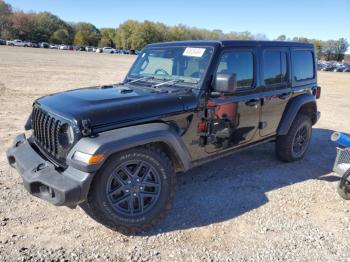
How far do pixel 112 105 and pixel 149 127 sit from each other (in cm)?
44

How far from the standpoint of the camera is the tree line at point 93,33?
4117 inches

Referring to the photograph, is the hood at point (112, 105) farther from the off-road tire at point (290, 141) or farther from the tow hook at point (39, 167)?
the off-road tire at point (290, 141)

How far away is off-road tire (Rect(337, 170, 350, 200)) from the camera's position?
4.41 m

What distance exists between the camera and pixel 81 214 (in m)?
3.91

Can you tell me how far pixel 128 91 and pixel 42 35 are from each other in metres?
115

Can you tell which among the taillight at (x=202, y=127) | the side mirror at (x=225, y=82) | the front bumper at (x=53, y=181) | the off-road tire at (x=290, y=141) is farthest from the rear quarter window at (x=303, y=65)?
the front bumper at (x=53, y=181)

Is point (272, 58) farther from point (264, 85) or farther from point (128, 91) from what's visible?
point (128, 91)

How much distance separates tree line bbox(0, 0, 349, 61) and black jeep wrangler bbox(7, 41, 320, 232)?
3889 inches

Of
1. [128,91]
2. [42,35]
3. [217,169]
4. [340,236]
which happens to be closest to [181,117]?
[128,91]

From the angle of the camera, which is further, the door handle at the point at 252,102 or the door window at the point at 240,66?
the door handle at the point at 252,102

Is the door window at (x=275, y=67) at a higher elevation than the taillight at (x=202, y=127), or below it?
higher

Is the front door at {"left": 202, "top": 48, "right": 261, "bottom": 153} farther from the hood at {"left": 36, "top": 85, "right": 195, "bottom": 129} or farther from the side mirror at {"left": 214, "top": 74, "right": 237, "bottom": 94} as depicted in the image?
the hood at {"left": 36, "top": 85, "right": 195, "bottom": 129}

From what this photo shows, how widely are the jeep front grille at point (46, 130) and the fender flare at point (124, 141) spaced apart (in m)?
0.40

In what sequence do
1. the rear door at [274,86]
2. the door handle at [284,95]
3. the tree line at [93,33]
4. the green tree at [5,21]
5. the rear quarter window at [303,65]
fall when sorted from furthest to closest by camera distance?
the tree line at [93,33] → the green tree at [5,21] → the rear quarter window at [303,65] → the door handle at [284,95] → the rear door at [274,86]
